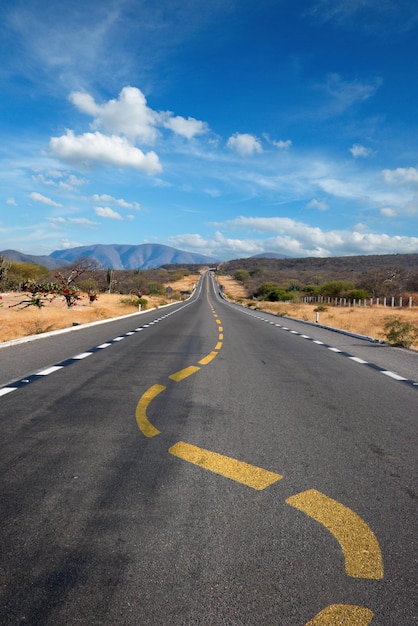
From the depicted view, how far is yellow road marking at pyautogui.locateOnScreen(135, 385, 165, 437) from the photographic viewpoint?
17.3ft

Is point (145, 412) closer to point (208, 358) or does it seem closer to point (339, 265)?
point (208, 358)

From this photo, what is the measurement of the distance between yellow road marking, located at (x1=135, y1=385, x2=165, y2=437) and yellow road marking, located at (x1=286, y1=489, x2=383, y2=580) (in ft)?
6.76

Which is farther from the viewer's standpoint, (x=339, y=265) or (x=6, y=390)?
(x=339, y=265)

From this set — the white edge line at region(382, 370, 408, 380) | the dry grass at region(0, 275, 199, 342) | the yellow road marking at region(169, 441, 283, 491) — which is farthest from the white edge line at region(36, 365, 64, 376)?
the dry grass at region(0, 275, 199, 342)

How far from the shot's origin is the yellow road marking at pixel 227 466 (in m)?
3.90

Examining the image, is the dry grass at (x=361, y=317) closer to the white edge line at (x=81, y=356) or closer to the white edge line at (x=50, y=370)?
the white edge line at (x=81, y=356)

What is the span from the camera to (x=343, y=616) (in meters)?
2.25

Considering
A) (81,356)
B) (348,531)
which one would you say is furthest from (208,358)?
(348,531)

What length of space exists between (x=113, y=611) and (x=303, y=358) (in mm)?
10054

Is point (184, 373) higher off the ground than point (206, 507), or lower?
lower

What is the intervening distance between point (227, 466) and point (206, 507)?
0.86 meters

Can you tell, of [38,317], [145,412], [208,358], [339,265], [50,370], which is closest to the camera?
[145,412]

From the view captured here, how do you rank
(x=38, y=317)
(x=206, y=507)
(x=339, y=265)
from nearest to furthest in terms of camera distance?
(x=206, y=507), (x=38, y=317), (x=339, y=265)

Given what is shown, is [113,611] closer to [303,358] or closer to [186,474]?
[186,474]
